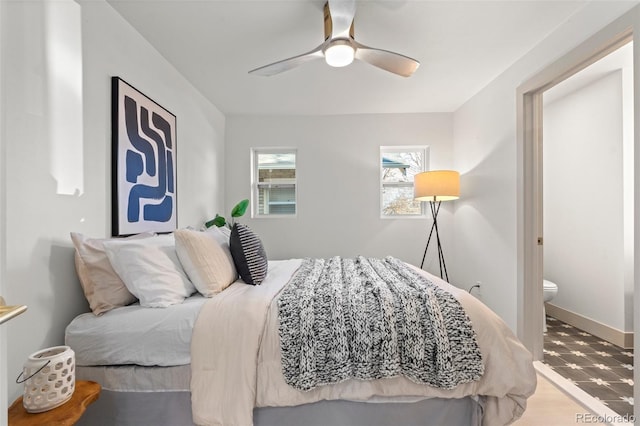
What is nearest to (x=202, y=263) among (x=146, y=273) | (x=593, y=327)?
(x=146, y=273)

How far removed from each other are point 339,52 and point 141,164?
5.18ft

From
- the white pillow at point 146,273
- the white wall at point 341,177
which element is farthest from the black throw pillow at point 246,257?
the white wall at point 341,177

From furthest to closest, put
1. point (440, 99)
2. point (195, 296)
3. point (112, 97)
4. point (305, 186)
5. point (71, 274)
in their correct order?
point (305, 186)
point (440, 99)
point (112, 97)
point (195, 296)
point (71, 274)

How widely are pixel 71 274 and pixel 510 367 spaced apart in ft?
7.24

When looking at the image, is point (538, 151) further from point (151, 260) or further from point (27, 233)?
point (27, 233)

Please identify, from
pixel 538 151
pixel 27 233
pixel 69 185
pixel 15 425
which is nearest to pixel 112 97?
pixel 69 185

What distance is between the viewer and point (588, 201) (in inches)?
123

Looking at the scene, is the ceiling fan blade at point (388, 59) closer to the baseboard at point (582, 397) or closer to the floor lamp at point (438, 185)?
the floor lamp at point (438, 185)

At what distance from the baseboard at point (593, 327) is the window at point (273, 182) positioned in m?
3.37

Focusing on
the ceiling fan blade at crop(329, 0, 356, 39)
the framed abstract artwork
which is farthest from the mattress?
the ceiling fan blade at crop(329, 0, 356, 39)

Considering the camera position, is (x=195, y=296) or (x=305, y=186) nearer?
(x=195, y=296)

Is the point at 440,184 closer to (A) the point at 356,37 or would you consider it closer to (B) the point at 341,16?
(A) the point at 356,37

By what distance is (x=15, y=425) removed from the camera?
1023mm

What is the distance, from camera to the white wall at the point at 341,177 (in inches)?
157
